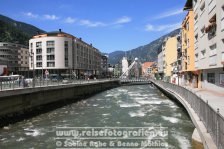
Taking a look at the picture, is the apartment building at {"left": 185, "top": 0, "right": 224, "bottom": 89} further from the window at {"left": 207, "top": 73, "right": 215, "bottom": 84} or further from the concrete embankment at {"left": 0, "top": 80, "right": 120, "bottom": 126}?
the concrete embankment at {"left": 0, "top": 80, "right": 120, "bottom": 126}

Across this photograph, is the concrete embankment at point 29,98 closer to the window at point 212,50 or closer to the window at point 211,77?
the window at point 212,50

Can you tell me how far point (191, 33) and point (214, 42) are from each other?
790 inches

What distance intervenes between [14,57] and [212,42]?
423 feet

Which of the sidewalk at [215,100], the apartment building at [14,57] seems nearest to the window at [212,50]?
the sidewalk at [215,100]

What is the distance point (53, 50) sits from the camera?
353 feet

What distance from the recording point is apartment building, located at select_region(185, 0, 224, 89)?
30234mm

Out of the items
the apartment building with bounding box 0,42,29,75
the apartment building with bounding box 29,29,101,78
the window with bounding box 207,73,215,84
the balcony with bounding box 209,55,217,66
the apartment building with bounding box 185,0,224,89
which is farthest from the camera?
the apartment building with bounding box 0,42,29,75

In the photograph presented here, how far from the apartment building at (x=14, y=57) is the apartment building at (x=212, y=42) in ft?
373

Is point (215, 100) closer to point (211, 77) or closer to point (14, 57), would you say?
point (211, 77)

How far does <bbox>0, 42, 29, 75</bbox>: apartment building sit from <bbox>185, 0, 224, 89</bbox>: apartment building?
113702 mm

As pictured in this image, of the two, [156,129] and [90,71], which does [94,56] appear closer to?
[90,71]

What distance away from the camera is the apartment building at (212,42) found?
30234 millimetres

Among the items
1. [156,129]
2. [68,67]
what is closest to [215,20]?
[156,129]

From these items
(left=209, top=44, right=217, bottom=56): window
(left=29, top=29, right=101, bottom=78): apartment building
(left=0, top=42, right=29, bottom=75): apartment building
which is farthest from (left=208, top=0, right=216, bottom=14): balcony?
(left=0, top=42, right=29, bottom=75): apartment building
